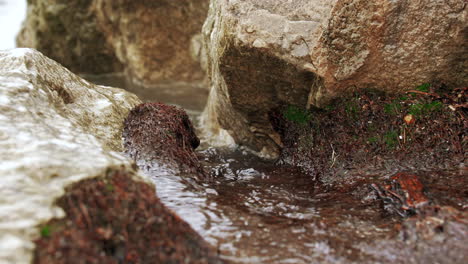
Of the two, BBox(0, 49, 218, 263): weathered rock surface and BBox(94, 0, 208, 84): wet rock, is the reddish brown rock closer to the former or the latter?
BBox(0, 49, 218, 263): weathered rock surface

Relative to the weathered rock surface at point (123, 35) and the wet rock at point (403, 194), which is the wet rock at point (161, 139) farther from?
the weathered rock surface at point (123, 35)

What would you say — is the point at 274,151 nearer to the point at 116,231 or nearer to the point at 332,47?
the point at 332,47

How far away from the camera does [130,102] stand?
5.72m

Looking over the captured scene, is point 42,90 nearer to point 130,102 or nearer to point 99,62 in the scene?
point 130,102

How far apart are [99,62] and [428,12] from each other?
11.0m

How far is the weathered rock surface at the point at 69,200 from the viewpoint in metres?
2.35

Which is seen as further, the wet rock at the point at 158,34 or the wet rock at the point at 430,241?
the wet rock at the point at 158,34

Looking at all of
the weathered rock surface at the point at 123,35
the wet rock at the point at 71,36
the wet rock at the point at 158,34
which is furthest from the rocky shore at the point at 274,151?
the wet rock at the point at 71,36

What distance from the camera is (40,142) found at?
A: 3121 mm

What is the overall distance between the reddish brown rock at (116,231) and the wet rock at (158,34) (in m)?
8.81

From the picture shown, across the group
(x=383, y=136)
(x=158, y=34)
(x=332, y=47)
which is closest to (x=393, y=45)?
(x=332, y=47)

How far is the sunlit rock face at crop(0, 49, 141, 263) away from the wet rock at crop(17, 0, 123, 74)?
828 cm

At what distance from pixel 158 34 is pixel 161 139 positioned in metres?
7.43

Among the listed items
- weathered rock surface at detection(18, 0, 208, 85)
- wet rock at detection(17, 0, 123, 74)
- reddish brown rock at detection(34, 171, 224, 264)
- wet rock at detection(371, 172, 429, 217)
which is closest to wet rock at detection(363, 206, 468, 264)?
wet rock at detection(371, 172, 429, 217)
